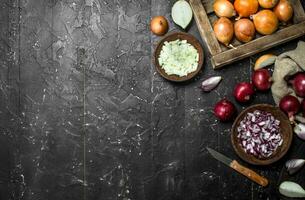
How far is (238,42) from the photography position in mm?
2289

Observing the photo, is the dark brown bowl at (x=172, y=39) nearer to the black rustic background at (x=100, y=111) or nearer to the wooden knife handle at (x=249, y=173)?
the black rustic background at (x=100, y=111)

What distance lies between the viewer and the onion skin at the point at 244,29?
2217 millimetres

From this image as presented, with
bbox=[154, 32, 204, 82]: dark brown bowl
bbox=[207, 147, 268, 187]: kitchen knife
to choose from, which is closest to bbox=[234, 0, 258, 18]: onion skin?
bbox=[154, 32, 204, 82]: dark brown bowl

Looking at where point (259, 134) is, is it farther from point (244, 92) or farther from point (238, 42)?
point (238, 42)

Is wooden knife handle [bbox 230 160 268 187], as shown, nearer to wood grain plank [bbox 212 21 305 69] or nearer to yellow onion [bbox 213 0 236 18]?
wood grain plank [bbox 212 21 305 69]

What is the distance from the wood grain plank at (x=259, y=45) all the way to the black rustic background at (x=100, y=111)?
0.23 ft

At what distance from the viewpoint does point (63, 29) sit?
2391 mm

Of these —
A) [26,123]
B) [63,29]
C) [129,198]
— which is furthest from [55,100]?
[129,198]

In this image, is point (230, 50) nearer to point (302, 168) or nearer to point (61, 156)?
point (302, 168)

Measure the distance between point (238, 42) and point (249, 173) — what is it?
0.63m

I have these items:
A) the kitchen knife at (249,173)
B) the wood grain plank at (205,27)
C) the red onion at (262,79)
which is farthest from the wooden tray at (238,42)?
the kitchen knife at (249,173)

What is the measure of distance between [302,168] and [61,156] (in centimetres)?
118

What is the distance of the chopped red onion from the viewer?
221 centimetres

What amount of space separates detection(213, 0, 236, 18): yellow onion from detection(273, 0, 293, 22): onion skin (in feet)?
0.67
